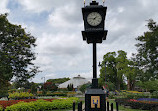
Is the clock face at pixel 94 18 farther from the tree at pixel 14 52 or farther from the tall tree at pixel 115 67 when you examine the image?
the tall tree at pixel 115 67

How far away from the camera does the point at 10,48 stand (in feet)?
66.8

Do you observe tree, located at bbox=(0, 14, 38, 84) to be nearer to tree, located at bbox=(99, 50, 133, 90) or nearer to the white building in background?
tree, located at bbox=(99, 50, 133, 90)

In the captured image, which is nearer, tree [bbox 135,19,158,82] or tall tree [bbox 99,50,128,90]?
tree [bbox 135,19,158,82]

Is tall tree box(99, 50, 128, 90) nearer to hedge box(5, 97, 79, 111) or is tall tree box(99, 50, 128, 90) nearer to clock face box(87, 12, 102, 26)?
hedge box(5, 97, 79, 111)

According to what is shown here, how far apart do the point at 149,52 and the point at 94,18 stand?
54.1 ft

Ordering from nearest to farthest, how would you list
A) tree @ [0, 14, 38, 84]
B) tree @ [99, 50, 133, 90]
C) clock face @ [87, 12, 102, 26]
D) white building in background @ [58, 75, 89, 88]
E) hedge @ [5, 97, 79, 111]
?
1. clock face @ [87, 12, 102, 26]
2. hedge @ [5, 97, 79, 111]
3. tree @ [0, 14, 38, 84]
4. tree @ [99, 50, 133, 90]
5. white building in background @ [58, 75, 89, 88]

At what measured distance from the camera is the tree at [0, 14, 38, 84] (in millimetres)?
19486

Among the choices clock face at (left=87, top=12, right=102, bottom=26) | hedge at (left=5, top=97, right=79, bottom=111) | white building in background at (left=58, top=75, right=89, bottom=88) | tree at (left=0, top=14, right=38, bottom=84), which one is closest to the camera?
clock face at (left=87, top=12, right=102, bottom=26)

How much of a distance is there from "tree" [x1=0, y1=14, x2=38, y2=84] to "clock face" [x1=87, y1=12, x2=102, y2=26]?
14.1m

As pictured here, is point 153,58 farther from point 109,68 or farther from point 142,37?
point 109,68

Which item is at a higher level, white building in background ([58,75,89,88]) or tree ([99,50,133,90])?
tree ([99,50,133,90])

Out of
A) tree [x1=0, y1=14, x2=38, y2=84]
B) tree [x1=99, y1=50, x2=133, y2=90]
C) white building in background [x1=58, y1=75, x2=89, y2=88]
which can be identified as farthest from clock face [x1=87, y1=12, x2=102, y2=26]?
white building in background [x1=58, y1=75, x2=89, y2=88]

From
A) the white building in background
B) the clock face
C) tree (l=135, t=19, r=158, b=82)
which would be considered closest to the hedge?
the clock face

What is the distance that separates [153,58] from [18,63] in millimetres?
18398
